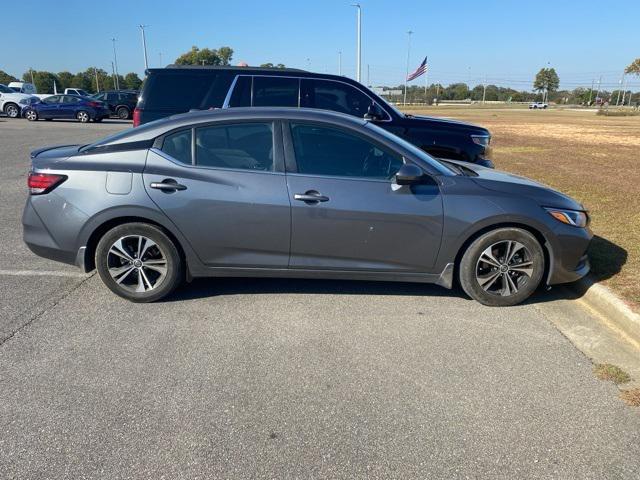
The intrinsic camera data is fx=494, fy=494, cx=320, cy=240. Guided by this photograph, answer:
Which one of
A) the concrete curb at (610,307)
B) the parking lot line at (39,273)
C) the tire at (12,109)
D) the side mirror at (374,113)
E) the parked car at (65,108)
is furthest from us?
the tire at (12,109)

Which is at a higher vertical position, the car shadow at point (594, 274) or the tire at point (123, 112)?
the tire at point (123, 112)

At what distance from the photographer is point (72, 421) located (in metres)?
2.77

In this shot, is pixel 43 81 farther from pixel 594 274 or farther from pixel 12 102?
pixel 594 274

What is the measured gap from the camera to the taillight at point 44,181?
418 centimetres

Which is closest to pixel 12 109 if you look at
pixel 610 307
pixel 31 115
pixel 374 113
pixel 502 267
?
pixel 31 115

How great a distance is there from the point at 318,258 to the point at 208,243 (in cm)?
94

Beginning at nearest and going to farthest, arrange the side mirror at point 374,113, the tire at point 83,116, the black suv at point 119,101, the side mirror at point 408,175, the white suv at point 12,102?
1. the side mirror at point 408,175
2. the side mirror at point 374,113
3. the tire at point 83,116
4. the white suv at point 12,102
5. the black suv at point 119,101

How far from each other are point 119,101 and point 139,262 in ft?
100

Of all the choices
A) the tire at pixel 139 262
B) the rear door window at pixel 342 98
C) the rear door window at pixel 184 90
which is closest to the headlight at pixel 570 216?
the tire at pixel 139 262

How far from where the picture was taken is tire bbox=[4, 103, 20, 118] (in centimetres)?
2934

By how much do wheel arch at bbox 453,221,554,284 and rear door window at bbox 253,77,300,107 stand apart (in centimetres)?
386

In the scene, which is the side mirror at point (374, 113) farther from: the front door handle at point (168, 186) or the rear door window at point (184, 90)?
the front door handle at point (168, 186)

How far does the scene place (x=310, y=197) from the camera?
404cm

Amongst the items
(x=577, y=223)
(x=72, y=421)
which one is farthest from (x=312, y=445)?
(x=577, y=223)
